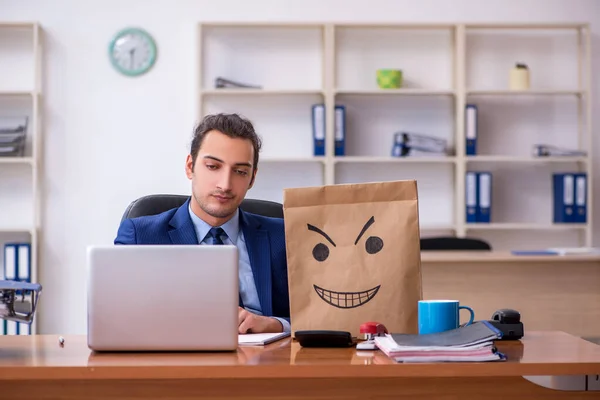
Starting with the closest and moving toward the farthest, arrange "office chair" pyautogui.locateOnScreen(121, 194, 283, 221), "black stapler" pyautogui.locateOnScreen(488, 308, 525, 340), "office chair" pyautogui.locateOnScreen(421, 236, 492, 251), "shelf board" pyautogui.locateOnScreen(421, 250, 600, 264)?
1. "black stapler" pyautogui.locateOnScreen(488, 308, 525, 340)
2. "office chair" pyautogui.locateOnScreen(121, 194, 283, 221)
3. "shelf board" pyautogui.locateOnScreen(421, 250, 600, 264)
4. "office chair" pyautogui.locateOnScreen(421, 236, 492, 251)

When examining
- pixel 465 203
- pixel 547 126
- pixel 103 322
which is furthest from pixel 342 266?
pixel 547 126

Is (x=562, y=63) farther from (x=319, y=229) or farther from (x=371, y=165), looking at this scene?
(x=319, y=229)

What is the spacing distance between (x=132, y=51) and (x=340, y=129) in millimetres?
1272

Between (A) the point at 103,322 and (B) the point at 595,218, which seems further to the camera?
(B) the point at 595,218

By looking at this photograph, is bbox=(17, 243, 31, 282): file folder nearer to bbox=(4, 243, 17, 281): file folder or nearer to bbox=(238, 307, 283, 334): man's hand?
bbox=(4, 243, 17, 281): file folder

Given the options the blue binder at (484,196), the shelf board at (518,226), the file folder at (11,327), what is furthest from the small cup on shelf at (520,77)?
the file folder at (11,327)

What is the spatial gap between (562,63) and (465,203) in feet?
3.44

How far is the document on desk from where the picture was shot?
58.6 inches

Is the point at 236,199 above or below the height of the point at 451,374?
above

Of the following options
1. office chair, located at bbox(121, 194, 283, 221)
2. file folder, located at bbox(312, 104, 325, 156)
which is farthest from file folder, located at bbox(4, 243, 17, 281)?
office chair, located at bbox(121, 194, 283, 221)

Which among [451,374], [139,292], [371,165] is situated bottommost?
[451,374]

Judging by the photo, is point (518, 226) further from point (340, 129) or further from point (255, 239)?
point (255, 239)

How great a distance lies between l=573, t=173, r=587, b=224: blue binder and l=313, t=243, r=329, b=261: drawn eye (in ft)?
10.9

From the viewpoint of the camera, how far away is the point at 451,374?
49.6 inches
